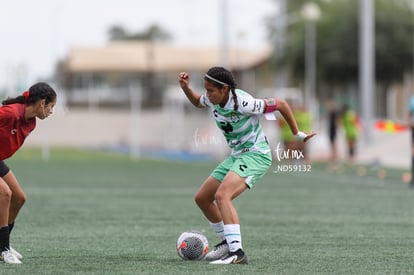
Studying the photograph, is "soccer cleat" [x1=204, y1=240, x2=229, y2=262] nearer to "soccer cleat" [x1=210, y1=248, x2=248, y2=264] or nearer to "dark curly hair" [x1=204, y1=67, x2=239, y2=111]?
"soccer cleat" [x1=210, y1=248, x2=248, y2=264]

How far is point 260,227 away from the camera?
50.4 feet

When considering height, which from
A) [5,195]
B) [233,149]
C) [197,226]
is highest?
[233,149]

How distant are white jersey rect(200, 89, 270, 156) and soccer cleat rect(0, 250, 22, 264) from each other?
2360 millimetres

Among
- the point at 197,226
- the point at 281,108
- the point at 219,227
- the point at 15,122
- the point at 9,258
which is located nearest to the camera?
the point at 15,122

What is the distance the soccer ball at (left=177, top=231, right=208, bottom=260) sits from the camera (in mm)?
11344

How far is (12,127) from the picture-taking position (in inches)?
423

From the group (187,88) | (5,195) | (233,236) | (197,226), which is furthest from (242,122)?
(197,226)

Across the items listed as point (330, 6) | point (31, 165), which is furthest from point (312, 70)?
point (31, 165)

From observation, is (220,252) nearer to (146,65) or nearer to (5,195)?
(5,195)

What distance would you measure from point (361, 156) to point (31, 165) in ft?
46.8

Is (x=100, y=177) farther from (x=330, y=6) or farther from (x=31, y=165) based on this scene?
(x=330, y=6)

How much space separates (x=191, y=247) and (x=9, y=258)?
1779 millimetres

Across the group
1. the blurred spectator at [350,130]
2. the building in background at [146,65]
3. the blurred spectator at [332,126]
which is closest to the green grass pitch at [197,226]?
the blurred spectator at [332,126]

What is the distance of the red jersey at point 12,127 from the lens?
10.7 metres
